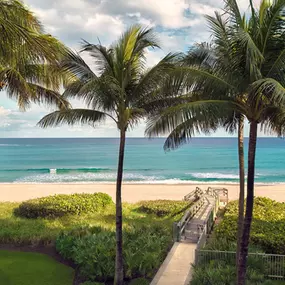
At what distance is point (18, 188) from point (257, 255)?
31.9 meters

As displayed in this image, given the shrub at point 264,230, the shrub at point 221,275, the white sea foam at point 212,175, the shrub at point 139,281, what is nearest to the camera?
the shrub at point 221,275

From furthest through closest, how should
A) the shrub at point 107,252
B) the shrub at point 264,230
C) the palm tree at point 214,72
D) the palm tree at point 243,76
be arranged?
the shrub at point 264,230, the shrub at point 107,252, the palm tree at point 214,72, the palm tree at point 243,76

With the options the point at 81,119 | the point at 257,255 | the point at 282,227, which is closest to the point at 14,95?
the point at 81,119

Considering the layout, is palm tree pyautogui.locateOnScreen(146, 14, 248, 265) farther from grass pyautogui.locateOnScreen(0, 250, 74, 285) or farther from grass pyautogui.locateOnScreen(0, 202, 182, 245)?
grass pyautogui.locateOnScreen(0, 202, 182, 245)

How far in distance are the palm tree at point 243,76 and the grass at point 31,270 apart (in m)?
6.04

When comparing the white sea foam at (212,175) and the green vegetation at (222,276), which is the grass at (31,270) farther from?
the white sea foam at (212,175)

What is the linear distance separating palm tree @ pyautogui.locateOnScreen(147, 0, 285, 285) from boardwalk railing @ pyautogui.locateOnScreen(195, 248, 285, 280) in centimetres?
285

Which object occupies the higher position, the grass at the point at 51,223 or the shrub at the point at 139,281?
the grass at the point at 51,223

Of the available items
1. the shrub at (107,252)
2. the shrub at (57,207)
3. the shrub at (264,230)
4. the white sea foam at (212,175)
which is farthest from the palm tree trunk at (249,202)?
the white sea foam at (212,175)

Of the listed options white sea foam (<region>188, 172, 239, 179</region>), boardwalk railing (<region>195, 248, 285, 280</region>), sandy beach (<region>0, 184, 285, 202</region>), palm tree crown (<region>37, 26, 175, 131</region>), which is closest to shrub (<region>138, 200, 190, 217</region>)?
sandy beach (<region>0, 184, 285, 202</region>)

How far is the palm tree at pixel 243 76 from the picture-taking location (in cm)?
691

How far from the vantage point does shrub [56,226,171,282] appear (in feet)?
34.3

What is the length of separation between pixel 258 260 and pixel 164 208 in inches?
373

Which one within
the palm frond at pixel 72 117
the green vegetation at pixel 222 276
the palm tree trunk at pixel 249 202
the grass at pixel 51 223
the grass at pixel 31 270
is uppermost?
the palm frond at pixel 72 117
